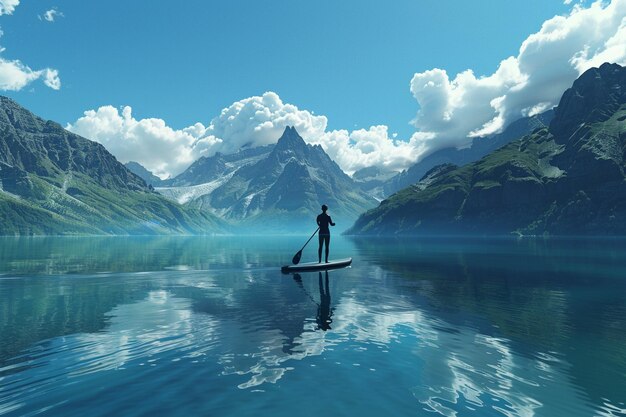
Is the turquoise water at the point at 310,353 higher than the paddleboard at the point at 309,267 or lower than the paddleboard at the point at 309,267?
lower

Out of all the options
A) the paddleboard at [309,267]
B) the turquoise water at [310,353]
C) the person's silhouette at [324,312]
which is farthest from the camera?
the paddleboard at [309,267]

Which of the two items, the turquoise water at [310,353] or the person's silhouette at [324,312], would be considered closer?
the turquoise water at [310,353]

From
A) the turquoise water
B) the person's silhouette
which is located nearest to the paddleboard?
the person's silhouette

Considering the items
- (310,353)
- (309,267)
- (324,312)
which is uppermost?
(309,267)

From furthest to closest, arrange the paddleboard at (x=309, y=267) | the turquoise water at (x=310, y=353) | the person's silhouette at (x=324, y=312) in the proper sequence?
the paddleboard at (x=309, y=267)
the person's silhouette at (x=324, y=312)
the turquoise water at (x=310, y=353)

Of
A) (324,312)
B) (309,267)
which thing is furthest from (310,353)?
(309,267)

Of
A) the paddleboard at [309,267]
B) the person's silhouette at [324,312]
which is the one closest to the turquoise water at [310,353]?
the person's silhouette at [324,312]

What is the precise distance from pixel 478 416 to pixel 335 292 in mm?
22301

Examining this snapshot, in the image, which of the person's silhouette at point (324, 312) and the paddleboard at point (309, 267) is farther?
the paddleboard at point (309, 267)

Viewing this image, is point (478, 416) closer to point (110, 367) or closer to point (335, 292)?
point (110, 367)

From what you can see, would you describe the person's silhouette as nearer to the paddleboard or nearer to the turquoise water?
the turquoise water

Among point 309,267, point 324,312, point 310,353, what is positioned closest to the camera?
point 310,353

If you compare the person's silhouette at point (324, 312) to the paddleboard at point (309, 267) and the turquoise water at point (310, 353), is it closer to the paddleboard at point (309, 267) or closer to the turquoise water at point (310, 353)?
the turquoise water at point (310, 353)

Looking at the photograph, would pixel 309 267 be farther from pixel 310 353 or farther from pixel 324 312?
pixel 310 353
